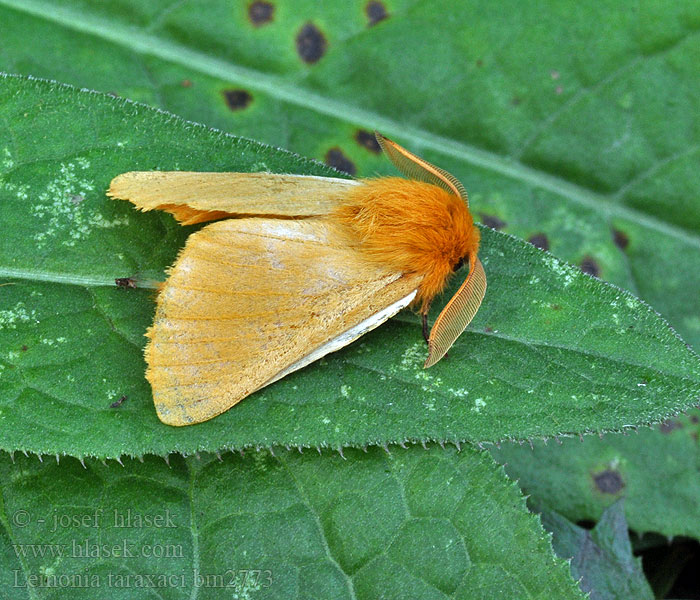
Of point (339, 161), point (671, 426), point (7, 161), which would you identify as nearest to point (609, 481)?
point (671, 426)

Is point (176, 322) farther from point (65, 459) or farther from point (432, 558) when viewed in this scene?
point (432, 558)

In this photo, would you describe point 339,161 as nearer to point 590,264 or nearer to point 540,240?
point 540,240

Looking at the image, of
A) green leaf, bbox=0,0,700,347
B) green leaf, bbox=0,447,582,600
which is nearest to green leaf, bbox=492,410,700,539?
green leaf, bbox=0,0,700,347

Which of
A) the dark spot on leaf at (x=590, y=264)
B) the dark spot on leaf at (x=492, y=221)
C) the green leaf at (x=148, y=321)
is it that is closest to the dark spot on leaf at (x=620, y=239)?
the dark spot on leaf at (x=590, y=264)

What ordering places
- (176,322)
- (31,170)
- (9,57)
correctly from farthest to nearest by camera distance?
(9,57) < (31,170) < (176,322)

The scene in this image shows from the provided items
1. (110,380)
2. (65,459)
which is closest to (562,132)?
(110,380)
